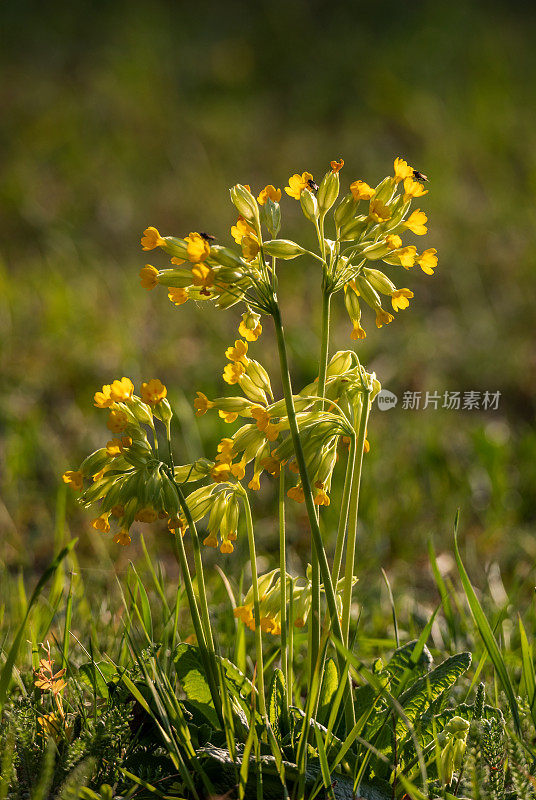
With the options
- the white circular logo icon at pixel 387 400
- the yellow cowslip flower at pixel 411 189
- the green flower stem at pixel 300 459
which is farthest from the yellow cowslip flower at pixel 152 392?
Answer: the white circular logo icon at pixel 387 400

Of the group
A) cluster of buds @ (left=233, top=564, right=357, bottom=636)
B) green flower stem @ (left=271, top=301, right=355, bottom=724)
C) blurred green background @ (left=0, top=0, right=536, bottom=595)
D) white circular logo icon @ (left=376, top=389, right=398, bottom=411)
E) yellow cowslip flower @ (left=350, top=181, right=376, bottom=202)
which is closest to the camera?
green flower stem @ (left=271, top=301, right=355, bottom=724)

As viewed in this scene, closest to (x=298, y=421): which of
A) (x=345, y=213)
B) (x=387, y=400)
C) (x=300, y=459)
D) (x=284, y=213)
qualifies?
(x=300, y=459)

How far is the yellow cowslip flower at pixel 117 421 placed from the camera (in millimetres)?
1319

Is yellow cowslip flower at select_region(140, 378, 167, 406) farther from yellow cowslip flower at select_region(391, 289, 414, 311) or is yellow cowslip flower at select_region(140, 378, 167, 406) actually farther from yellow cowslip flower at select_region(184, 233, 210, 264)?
yellow cowslip flower at select_region(391, 289, 414, 311)

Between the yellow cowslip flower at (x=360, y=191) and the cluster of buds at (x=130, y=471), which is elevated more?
the yellow cowslip flower at (x=360, y=191)

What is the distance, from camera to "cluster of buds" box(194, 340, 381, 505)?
1311mm

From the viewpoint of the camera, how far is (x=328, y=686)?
157 cm

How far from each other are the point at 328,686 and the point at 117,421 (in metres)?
0.68

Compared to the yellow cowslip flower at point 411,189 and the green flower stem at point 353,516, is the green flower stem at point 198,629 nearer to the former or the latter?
the green flower stem at point 353,516

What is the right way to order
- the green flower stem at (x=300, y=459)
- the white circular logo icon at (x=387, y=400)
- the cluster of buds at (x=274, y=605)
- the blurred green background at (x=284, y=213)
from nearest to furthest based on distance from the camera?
the green flower stem at (x=300, y=459) → the cluster of buds at (x=274, y=605) → the blurred green background at (x=284, y=213) → the white circular logo icon at (x=387, y=400)

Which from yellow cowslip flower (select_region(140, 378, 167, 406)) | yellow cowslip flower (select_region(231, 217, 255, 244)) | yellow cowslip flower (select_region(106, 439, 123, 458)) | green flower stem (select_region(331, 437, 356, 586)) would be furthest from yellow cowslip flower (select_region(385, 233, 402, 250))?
yellow cowslip flower (select_region(106, 439, 123, 458))

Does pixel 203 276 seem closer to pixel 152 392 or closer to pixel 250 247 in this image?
pixel 250 247

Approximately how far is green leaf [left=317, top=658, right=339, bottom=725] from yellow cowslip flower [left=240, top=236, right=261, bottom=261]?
806mm

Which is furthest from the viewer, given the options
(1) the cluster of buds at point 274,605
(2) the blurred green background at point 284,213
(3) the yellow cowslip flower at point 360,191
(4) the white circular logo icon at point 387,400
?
(4) the white circular logo icon at point 387,400
